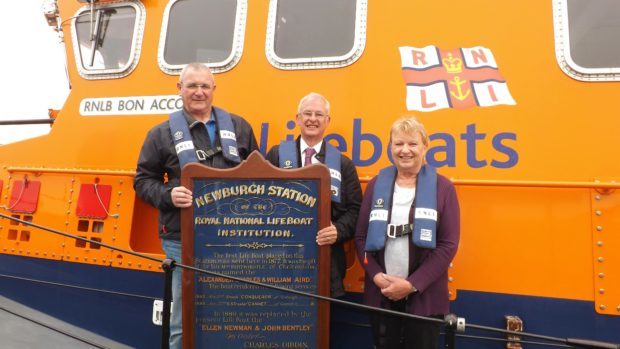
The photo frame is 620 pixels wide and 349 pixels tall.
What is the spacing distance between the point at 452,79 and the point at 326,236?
1.32 meters

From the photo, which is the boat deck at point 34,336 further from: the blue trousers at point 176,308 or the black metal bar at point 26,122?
the black metal bar at point 26,122

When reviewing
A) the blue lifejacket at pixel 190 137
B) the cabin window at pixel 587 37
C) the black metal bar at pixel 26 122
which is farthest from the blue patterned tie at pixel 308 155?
the black metal bar at pixel 26 122

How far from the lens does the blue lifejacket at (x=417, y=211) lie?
218 cm

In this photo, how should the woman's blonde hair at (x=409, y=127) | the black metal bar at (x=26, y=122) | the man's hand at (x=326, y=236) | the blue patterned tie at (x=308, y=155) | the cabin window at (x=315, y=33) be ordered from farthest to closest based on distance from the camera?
the black metal bar at (x=26, y=122) → the cabin window at (x=315, y=33) → the blue patterned tie at (x=308, y=155) → the man's hand at (x=326, y=236) → the woman's blonde hair at (x=409, y=127)

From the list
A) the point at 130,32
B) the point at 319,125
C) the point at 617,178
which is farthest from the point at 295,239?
the point at 130,32

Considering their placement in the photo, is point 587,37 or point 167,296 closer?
point 167,296

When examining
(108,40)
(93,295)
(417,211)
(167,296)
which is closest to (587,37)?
(417,211)

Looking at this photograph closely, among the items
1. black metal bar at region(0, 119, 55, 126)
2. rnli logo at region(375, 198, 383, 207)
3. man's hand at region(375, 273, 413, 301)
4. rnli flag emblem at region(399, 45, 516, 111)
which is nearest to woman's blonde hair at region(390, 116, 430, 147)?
rnli logo at region(375, 198, 383, 207)

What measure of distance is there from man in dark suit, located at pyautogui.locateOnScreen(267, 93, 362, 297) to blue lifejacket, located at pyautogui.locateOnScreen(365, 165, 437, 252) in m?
0.26

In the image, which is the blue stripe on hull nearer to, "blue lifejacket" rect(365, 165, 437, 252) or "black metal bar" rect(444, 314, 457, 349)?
"blue lifejacket" rect(365, 165, 437, 252)

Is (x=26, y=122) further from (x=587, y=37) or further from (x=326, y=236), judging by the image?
(x=587, y=37)

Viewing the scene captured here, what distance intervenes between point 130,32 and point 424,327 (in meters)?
3.13

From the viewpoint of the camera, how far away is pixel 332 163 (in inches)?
101

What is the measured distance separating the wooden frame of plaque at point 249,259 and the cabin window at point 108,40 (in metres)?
1.75
